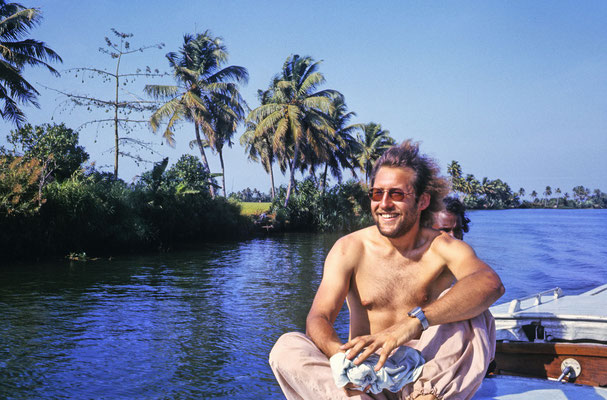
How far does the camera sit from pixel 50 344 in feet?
26.3

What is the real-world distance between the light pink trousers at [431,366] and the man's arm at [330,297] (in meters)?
0.09

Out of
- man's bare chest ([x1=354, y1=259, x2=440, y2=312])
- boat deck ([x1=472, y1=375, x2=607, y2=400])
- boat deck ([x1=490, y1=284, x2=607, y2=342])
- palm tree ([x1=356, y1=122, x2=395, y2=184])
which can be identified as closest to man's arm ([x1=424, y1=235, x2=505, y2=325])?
man's bare chest ([x1=354, y1=259, x2=440, y2=312])

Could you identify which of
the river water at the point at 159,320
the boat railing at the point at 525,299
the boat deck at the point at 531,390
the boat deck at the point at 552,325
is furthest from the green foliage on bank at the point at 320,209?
the boat deck at the point at 531,390

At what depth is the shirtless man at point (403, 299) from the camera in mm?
2322

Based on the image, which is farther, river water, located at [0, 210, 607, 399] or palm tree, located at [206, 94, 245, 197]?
palm tree, located at [206, 94, 245, 197]

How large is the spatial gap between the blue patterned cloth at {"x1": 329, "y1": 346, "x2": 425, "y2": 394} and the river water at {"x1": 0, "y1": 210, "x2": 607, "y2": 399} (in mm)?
4086

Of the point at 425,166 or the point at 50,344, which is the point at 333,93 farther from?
the point at 425,166

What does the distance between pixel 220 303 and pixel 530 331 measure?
8149 millimetres

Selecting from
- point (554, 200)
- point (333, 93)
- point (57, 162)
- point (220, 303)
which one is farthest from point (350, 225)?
point (554, 200)

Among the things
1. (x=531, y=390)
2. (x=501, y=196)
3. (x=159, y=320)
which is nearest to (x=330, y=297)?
(x=531, y=390)

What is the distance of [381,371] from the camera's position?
2230 mm

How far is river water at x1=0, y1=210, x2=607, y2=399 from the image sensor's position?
6453 millimetres

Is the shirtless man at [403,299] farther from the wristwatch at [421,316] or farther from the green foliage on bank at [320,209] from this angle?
the green foliage on bank at [320,209]

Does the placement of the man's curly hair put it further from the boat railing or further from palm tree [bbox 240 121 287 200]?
palm tree [bbox 240 121 287 200]
